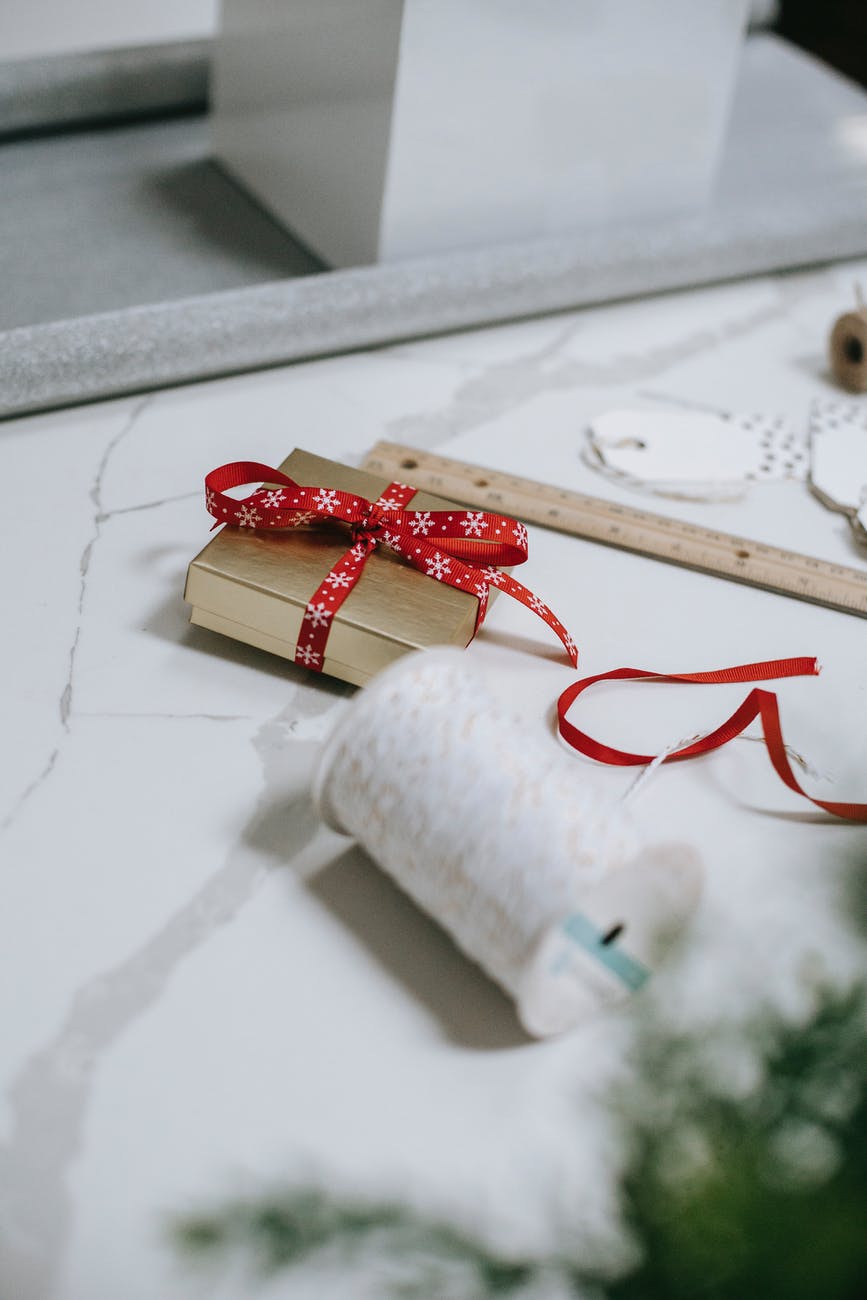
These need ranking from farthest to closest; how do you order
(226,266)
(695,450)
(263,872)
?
(226,266)
(695,450)
(263,872)

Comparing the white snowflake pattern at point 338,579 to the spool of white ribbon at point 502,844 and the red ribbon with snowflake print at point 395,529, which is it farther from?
the spool of white ribbon at point 502,844

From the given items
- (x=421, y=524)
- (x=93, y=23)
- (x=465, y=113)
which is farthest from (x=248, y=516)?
(x=93, y=23)

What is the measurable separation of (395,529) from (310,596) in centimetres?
12

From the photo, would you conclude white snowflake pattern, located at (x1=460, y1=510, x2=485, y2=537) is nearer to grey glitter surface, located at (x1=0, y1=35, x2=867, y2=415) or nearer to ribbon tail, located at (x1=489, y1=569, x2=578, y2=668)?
ribbon tail, located at (x1=489, y1=569, x2=578, y2=668)

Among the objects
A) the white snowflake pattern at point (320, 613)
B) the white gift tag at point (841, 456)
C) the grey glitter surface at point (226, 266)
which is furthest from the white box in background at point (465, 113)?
the white snowflake pattern at point (320, 613)

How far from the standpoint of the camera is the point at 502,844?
0.82 m

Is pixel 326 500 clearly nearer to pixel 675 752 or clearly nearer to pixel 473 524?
pixel 473 524

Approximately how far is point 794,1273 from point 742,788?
57 centimetres

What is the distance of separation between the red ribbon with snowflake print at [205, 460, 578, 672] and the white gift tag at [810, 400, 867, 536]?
1.40 feet

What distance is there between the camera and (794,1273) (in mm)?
518

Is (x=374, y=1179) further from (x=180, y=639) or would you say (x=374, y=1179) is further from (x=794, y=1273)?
(x=180, y=639)

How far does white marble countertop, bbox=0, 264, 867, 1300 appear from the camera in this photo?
2.55 ft

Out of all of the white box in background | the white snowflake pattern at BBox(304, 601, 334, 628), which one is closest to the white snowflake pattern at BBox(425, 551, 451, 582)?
the white snowflake pattern at BBox(304, 601, 334, 628)

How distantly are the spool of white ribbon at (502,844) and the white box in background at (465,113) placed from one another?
2.81 ft
